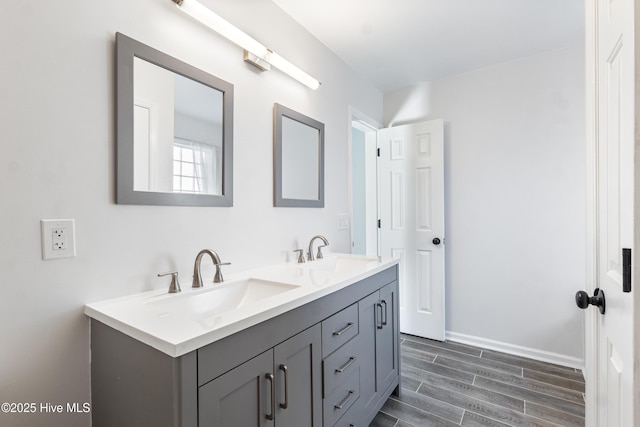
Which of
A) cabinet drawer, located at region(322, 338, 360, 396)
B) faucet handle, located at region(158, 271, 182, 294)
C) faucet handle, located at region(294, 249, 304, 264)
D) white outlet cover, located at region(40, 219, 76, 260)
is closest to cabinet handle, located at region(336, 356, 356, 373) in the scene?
cabinet drawer, located at region(322, 338, 360, 396)

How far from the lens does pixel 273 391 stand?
1.00 metres

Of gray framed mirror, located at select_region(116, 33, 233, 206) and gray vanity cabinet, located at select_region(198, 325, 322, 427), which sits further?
gray framed mirror, located at select_region(116, 33, 233, 206)

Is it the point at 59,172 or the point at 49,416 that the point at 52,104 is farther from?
the point at 49,416

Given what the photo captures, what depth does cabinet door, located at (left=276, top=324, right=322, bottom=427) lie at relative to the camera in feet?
3.43

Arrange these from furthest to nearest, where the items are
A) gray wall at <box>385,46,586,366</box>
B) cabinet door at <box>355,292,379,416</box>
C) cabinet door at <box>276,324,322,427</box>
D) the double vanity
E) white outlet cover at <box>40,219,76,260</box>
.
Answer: gray wall at <box>385,46,586,366</box>, cabinet door at <box>355,292,379,416</box>, cabinet door at <box>276,324,322,427</box>, white outlet cover at <box>40,219,76,260</box>, the double vanity

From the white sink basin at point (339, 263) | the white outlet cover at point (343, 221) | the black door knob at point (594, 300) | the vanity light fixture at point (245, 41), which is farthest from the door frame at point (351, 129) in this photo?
the black door knob at point (594, 300)

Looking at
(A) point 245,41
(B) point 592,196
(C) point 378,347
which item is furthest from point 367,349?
(A) point 245,41

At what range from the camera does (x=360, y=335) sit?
5.09ft

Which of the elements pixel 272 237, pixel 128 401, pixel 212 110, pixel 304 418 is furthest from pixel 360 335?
pixel 212 110

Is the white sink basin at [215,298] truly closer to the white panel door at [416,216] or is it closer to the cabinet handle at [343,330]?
the cabinet handle at [343,330]

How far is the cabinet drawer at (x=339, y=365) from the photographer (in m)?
1.28

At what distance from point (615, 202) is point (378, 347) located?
4.29 feet

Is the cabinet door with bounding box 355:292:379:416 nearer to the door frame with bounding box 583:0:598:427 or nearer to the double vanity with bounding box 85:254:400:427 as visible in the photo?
the double vanity with bounding box 85:254:400:427

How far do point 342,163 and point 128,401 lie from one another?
2.00 m
